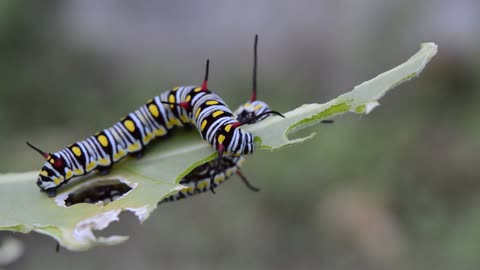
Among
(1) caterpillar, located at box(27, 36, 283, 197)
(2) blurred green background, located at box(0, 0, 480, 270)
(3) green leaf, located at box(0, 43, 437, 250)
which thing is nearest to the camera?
(3) green leaf, located at box(0, 43, 437, 250)

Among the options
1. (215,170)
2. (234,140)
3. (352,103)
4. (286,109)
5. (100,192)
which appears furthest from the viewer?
(286,109)

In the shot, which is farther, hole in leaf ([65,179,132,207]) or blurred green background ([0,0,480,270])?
blurred green background ([0,0,480,270])

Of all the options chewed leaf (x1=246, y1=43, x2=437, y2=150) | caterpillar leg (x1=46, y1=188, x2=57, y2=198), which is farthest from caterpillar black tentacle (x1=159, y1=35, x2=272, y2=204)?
caterpillar leg (x1=46, y1=188, x2=57, y2=198)

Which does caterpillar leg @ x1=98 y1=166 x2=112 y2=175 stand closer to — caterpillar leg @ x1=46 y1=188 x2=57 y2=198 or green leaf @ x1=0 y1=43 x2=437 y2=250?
green leaf @ x1=0 y1=43 x2=437 y2=250

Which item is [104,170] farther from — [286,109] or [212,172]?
[286,109]

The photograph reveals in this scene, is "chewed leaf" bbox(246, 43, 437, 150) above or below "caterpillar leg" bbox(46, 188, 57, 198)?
above

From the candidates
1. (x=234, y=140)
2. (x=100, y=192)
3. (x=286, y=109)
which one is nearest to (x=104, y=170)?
(x=100, y=192)

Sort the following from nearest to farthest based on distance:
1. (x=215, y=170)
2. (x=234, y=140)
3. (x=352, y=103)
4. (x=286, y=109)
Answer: (x=352, y=103) → (x=234, y=140) → (x=215, y=170) → (x=286, y=109)
